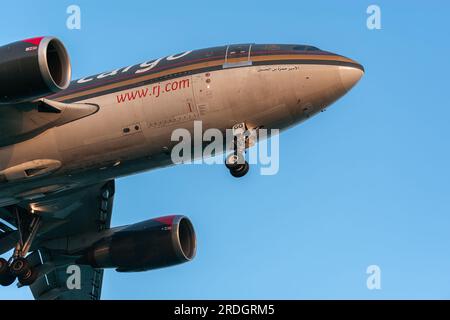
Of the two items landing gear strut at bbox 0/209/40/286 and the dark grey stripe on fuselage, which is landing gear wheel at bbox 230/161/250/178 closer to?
the dark grey stripe on fuselage

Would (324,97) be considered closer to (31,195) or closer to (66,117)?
(66,117)

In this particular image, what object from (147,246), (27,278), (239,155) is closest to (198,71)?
(239,155)

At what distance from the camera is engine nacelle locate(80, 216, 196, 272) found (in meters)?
33.8

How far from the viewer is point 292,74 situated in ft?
89.9

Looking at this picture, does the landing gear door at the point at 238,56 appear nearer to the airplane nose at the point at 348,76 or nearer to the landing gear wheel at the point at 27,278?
the airplane nose at the point at 348,76

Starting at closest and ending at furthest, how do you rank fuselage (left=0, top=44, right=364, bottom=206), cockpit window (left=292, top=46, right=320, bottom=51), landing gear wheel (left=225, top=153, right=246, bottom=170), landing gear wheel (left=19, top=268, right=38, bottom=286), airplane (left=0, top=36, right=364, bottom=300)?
airplane (left=0, top=36, right=364, bottom=300) → fuselage (left=0, top=44, right=364, bottom=206) → landing gear wheel (left=225, top=153, right=246, bottom=170) → cockpit window (left=292, top=46, right=320, bottom=51) → landing gear wheel (left=19, top=268, right=38, bottom=286)

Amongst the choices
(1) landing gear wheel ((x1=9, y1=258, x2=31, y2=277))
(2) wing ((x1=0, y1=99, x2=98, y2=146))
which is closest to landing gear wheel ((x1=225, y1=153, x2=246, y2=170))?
(2) wing ((x1=0, y1=99, x2=98, y2=146))

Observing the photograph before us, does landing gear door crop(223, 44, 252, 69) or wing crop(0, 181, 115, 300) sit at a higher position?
landing gear door crop(223, 44, 252, 69)

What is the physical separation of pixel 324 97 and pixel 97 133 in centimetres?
758

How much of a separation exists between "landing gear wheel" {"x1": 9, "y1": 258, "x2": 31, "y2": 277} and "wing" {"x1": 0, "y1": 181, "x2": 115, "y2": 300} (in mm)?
1861

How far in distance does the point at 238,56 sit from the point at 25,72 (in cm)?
706

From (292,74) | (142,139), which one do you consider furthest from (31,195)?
(292,74)

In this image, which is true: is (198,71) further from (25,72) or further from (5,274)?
(5,274)
